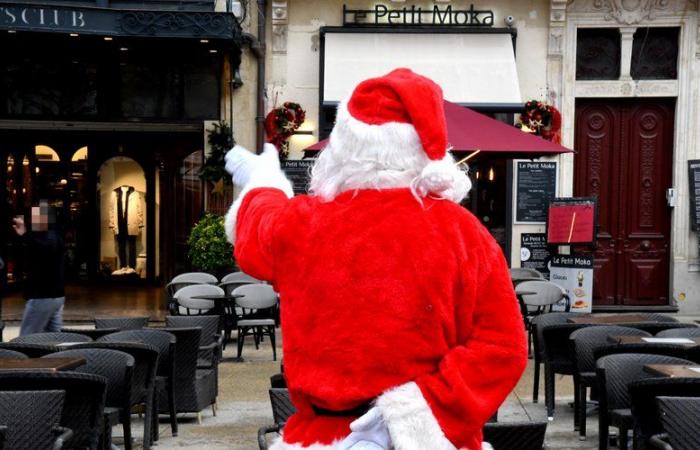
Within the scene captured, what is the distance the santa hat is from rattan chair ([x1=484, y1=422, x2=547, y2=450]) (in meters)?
1.44

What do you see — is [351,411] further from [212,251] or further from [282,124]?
[282,124]

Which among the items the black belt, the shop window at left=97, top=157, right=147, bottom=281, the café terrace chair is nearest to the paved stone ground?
the café terrace chair

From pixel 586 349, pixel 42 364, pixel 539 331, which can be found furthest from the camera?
pixel 539 331

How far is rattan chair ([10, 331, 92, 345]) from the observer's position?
711 centimetres

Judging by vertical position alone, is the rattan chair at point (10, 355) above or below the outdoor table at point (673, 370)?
below

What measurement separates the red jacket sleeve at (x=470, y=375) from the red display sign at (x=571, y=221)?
11.1 meters

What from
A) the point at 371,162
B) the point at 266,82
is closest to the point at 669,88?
the point at 266,82

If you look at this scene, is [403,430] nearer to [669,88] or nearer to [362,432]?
[362,432]

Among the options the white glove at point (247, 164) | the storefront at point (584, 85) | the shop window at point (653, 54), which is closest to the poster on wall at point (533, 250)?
the storefront at point (584, 85)

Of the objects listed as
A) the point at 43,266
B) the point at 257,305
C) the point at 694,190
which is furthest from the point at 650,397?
the point at 694,190

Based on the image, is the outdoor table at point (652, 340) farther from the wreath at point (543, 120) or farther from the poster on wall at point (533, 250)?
the wreath at point (543, 120)

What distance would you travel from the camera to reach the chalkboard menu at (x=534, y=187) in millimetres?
14578

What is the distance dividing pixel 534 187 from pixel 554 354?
693 centimetres

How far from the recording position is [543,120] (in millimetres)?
14344
